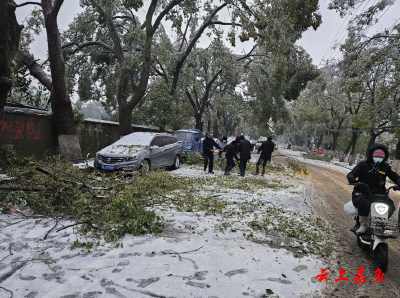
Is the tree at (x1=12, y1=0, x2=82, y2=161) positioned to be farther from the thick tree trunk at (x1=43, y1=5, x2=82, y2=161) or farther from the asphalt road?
the asphalt road

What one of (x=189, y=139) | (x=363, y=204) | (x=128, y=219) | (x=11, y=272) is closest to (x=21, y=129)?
(x=128, y=219)

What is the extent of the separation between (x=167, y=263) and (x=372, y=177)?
3492 mm

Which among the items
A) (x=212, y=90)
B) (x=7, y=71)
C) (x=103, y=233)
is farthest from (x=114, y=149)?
(x=212, y=90)

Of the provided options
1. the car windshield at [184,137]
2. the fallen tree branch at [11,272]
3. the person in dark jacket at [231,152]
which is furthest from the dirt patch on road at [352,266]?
the car windshield at [184,137]

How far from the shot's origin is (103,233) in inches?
165

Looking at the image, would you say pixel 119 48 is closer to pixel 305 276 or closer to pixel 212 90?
pixel 305 276

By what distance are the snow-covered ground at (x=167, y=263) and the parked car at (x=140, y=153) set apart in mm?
3582

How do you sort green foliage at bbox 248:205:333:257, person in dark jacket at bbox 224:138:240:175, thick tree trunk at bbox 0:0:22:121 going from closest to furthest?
1. green foliage at bbox 248:205:333:257
2. thick tree trunk at bbox 0:0:22:121
3. person in dark jacket at bbox 224:138:240:175

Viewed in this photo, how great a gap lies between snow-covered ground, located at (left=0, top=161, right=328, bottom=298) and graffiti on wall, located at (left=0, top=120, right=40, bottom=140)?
5873mm

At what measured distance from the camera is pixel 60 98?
10.2m

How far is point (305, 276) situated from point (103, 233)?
306 centimetres

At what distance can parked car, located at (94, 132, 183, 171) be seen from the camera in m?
9.61

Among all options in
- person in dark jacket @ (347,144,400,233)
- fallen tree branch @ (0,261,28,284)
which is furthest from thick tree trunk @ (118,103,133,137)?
person in dark jacket @ (347,144,400,233)

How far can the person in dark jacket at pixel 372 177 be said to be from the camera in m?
4.08
